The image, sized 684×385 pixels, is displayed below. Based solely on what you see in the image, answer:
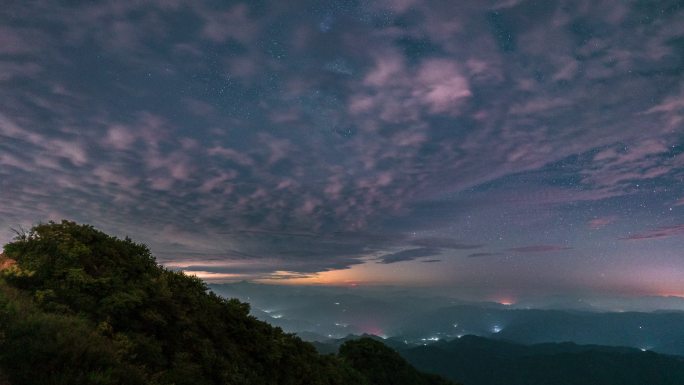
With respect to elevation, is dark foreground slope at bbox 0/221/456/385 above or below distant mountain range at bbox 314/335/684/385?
above

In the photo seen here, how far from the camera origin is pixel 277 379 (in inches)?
524

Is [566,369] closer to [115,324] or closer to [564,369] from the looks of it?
[564,369]

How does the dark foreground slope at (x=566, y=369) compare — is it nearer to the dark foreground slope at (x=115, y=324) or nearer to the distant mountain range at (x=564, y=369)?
the distant mountain range at (x=564, y=369)

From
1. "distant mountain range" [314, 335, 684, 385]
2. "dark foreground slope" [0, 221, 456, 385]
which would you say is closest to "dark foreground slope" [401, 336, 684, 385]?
"distant mountain range" [314, 335, 684, 385]

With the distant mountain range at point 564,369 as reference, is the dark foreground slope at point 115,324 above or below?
above

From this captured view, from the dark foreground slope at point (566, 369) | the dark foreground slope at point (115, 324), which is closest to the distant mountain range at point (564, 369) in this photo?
the dark foreground slope at point (566, 369)

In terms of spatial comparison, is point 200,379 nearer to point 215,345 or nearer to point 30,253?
point 215,345

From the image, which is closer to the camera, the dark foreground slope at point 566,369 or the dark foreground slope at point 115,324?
the dark foreground slope at point 115,324

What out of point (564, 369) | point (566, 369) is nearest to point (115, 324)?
point (564, 369)

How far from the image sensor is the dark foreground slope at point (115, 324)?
256 inches

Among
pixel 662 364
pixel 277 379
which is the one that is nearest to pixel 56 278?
Result: pixel 277 379

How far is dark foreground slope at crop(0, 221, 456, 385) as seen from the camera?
21.3 ft

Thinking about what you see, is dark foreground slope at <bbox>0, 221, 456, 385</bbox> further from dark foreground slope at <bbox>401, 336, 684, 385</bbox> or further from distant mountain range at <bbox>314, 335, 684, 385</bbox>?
dark foreground slope at <bbox>401, 336, 684, 385</bbox>

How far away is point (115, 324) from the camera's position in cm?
914
